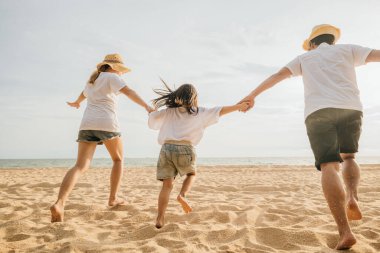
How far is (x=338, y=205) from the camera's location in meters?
2.04

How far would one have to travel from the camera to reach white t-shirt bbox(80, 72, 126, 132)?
335 cm

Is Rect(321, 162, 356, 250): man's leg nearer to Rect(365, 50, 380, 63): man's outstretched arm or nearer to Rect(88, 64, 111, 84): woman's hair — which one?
Rect(365, 50, 380, 63): man's outstretched arm

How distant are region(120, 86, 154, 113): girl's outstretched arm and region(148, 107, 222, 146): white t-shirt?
0.45 feet

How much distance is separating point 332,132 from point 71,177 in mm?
2606

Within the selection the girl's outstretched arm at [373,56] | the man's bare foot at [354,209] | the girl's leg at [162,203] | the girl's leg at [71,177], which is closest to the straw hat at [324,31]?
the girl's outstretched arm at [373,56]

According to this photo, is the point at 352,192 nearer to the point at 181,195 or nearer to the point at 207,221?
the point at 207,221

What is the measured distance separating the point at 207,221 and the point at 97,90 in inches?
78.0

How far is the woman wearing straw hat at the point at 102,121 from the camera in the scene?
3303 mm

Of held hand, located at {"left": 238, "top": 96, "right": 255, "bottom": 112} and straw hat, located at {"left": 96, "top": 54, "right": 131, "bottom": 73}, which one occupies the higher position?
straw hat, located at {"left": 96, "top": 54, "right": 131, "bottom": 73}

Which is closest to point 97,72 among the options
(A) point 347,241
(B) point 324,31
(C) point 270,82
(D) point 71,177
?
(D) point 71,177

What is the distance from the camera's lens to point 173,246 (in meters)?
2.20

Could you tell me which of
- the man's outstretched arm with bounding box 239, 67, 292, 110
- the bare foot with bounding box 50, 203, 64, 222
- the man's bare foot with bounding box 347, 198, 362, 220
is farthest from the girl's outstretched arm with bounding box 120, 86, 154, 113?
the man's bare foot with bounding box 347, 198, 362, 220

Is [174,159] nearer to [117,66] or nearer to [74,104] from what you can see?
[117,66]

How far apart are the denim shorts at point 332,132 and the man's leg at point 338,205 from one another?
0.14 meters
